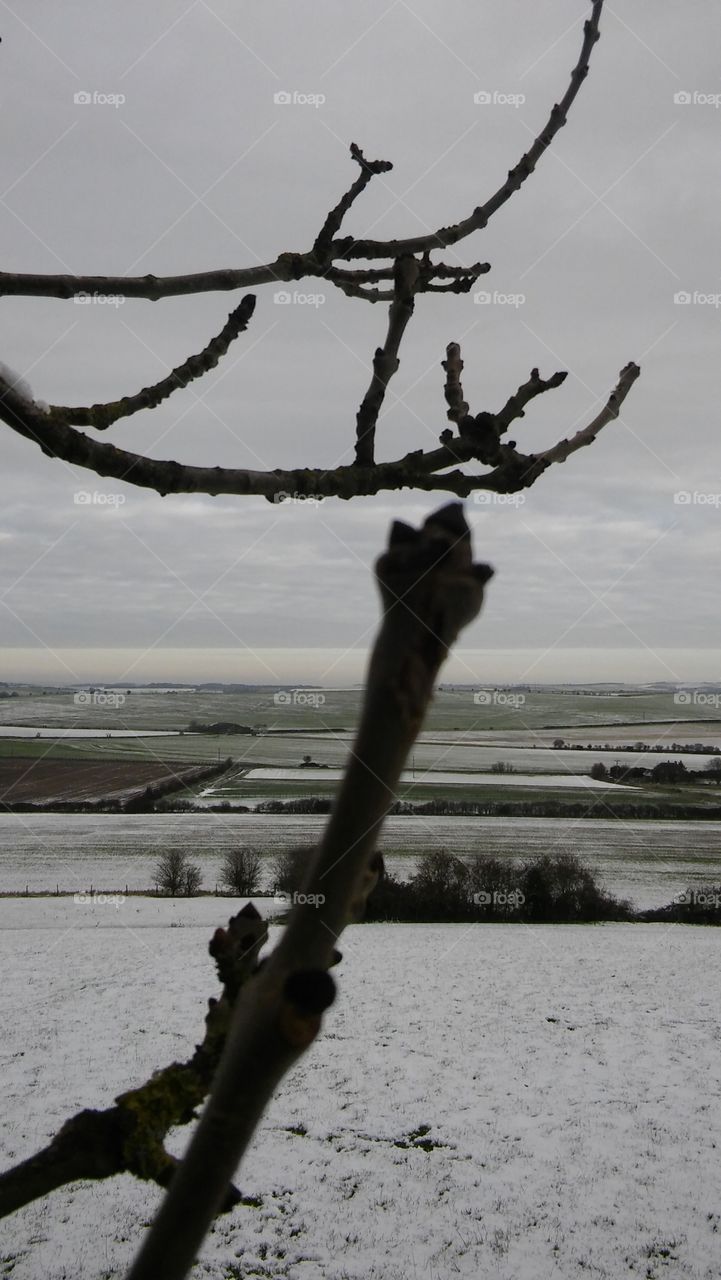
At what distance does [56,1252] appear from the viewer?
9.63 meters

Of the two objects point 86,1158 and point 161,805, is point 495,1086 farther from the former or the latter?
point 161,805

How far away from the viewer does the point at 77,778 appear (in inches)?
2340

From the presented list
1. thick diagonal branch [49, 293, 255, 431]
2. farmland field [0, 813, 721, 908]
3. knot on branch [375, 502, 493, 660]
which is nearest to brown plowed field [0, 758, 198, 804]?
farmland field [0, 813, 721, 908]

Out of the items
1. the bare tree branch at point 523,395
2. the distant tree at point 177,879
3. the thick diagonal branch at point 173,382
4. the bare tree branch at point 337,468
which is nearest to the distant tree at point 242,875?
the distant tree at point 177,879

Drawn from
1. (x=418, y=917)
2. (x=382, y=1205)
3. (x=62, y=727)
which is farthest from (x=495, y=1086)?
(x=62, y=727)

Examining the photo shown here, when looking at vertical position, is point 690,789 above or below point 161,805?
above

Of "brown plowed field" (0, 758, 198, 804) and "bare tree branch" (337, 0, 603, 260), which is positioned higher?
"bare tree branch" (337, 0, 603, 260)

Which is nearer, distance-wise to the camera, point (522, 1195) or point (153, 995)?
point (522, 1195)

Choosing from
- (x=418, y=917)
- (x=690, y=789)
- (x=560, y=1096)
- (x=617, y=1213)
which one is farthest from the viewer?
(x=690, y=789)

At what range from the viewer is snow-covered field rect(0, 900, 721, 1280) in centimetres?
1000

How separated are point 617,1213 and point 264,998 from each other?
42.8 ft

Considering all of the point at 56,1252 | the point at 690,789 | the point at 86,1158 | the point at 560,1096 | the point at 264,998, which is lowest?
the point at 56,1252

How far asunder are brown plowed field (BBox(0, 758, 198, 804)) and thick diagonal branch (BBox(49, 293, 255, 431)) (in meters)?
53.8

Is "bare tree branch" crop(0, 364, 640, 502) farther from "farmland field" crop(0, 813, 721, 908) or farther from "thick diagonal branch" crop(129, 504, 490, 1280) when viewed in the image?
"farmland field" crop(0, 813, 721, 908)
